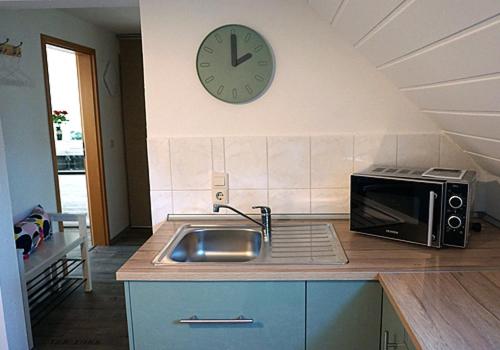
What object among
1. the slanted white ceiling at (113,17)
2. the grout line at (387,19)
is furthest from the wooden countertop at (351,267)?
the slanted white ceiling at (113,17)

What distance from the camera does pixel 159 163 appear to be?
196cm

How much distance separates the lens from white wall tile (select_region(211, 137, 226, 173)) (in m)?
1.94

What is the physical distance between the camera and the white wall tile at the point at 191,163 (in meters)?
1.94

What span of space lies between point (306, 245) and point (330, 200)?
1.31 ft

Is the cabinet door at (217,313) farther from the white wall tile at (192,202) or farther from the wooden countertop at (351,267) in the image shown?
the white wall tile at (192,202)

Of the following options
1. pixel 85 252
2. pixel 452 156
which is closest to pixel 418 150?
pixel 452 156

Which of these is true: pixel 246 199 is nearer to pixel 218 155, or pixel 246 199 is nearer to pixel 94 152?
pixel 218 155

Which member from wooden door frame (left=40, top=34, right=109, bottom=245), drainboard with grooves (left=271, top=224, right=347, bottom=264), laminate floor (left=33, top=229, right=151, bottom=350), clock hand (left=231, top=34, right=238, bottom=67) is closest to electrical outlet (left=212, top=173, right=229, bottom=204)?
drainboard with grooves (left=271, top=224, right=347, bottom=264)

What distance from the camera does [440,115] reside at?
5.38 ft

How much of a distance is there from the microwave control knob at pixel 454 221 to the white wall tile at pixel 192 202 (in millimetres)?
1067

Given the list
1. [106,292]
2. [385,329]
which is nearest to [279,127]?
[385,329]

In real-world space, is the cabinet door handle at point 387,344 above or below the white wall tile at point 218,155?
below

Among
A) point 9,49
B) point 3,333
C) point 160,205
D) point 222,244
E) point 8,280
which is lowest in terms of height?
point 3,333

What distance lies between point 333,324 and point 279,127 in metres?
0.93
